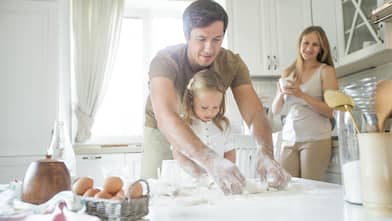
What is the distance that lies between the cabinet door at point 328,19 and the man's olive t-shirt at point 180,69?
1220mm

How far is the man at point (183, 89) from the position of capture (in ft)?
3.51

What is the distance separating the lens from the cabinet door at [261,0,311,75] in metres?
2.56

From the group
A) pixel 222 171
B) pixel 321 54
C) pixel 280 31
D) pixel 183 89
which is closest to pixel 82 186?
pixel 222 171

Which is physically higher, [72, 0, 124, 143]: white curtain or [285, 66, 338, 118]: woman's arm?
[72, 0, 124, 143]: white curtain

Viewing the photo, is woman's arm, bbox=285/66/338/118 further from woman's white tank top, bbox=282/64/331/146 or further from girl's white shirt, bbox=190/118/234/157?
girl's white shirt, bbox=190/118/234/157

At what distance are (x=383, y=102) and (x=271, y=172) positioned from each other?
45cm

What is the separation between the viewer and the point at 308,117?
162 cm

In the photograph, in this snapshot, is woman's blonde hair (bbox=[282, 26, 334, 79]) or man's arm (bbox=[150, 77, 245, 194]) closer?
man's arm (bbox=[150, 77, 245, 194])

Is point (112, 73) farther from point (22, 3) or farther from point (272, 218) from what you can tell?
point (272, 218)

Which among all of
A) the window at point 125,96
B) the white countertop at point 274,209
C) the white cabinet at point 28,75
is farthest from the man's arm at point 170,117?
the white cabinet at point 28,75

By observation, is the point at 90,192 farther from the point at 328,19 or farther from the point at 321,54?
the point at 328,19

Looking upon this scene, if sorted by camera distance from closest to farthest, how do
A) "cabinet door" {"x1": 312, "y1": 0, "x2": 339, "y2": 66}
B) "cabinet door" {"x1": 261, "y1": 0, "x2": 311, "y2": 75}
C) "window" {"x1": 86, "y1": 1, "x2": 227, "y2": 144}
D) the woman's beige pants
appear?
the woman's beige pants < "cabinet door" {"x1": 312, "y1": 0, "x2": 339, "y2": 66} < "window" {"x1": 86, "y1": 1, "x2": 227, "y2": 144} < "cabinet door" {"x1": 261, "y1": 0, "x2": 311, "y2": 75}

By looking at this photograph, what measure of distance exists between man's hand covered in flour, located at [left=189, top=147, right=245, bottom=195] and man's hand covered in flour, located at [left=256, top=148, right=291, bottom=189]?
0.11 metres

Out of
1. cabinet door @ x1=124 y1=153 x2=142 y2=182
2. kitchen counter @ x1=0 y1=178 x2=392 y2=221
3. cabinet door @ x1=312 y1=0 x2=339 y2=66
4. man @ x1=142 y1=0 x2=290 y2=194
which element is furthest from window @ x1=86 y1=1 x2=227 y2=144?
kitchen counter @ x1=0 y1=178 x2=392 y2=221
